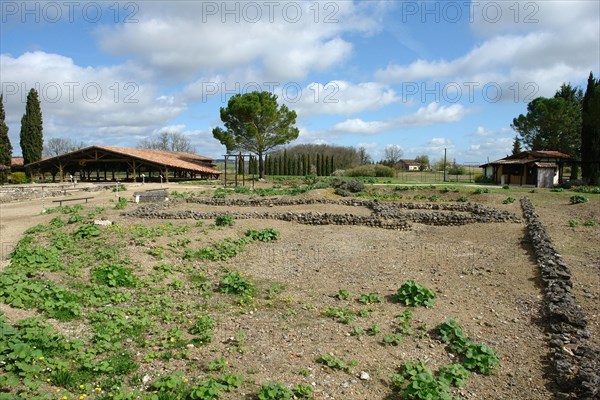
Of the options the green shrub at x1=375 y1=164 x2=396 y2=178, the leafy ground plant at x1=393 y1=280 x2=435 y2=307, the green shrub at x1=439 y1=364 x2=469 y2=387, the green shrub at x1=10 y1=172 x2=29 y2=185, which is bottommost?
A: the green shrub at x1=439 y1=364 x2=469 y2=387

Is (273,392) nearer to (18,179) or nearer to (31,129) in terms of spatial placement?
(18,179)

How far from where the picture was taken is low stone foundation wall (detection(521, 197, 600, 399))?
4.64 metres

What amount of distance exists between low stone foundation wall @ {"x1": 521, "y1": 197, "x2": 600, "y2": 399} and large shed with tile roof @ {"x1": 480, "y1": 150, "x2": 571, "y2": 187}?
26.4 m

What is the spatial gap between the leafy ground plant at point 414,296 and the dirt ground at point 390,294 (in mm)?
167

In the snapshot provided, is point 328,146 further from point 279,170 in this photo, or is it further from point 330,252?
point 330,252

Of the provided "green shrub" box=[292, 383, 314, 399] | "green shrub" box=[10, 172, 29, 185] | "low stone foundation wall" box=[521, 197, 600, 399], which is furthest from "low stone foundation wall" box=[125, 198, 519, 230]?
"green shrub" box=[10, 172, 29, 185]

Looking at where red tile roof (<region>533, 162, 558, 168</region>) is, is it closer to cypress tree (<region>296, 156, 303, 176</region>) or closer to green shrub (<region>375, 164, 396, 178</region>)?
green shrub (<region>375, 164, 396, 178</region>)

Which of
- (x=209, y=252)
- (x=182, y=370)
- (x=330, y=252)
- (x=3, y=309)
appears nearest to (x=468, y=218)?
(x=330, y=252)

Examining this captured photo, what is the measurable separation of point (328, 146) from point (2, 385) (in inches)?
3069

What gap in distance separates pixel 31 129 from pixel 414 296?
1941 inches

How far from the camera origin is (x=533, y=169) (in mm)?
33500

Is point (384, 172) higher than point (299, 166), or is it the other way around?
point (299, 166)

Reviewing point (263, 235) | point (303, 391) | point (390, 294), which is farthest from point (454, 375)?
point (263, 235)

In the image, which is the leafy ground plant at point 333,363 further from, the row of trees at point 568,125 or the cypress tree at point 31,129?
the cypress tree at point 31,129
